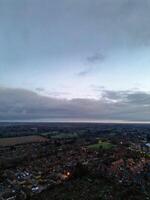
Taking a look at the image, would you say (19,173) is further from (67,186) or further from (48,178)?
(67,186)

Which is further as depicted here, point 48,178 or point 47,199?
point 48,178

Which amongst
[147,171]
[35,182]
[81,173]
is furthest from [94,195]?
[147,171]

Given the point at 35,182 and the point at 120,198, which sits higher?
the point at 120,198

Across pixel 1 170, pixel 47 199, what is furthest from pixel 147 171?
pixel 1 170

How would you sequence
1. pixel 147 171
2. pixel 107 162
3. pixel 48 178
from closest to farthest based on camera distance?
1. pixel 48 178
2. pixel 147 171
3. pixel 107 162

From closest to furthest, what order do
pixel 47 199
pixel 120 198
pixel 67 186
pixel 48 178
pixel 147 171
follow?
pixel 120 198 < pixel 47 199 < pixel 67 186 < pixel 48 178 < pixel 147 171

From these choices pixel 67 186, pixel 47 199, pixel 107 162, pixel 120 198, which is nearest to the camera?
pixel 120 198

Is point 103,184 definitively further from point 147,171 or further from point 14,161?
point 14,161

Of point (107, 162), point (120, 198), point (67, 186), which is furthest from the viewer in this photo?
point (107, 162)

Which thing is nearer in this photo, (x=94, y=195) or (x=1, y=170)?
(x=94, y=195)
